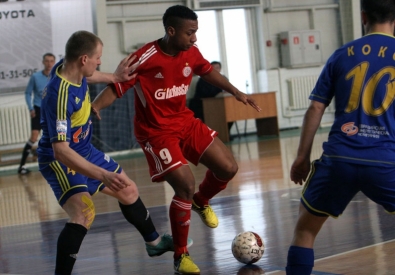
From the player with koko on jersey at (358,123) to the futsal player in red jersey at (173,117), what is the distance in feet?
4.85

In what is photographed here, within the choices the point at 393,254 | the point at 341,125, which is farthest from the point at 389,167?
the point at 393,254

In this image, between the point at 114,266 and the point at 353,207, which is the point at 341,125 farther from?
the point at 353,207

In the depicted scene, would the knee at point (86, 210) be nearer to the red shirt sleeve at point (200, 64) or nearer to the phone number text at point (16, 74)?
the red shirt sleeve at point (200, 64)

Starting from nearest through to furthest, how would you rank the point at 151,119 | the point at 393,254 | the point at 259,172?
the point at 393,254
the point at 151,119
the point at 259,172

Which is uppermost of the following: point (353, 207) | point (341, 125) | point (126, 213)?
point (341, 125)

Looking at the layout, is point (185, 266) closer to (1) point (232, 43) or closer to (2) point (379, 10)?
(2) point (379, 10)

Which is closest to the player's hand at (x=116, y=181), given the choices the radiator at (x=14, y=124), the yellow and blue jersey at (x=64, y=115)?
the yellow and blue jersey at (x=64, y=115)

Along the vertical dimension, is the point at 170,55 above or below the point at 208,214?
above

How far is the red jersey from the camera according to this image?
5.02 meters

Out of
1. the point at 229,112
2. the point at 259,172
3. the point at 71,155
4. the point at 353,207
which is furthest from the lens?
the point at 229,112

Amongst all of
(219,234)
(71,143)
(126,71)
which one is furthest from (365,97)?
(219,234)

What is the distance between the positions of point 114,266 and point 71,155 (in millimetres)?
1354

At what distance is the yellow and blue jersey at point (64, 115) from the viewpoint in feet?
13.7

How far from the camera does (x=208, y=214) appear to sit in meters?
5.67
